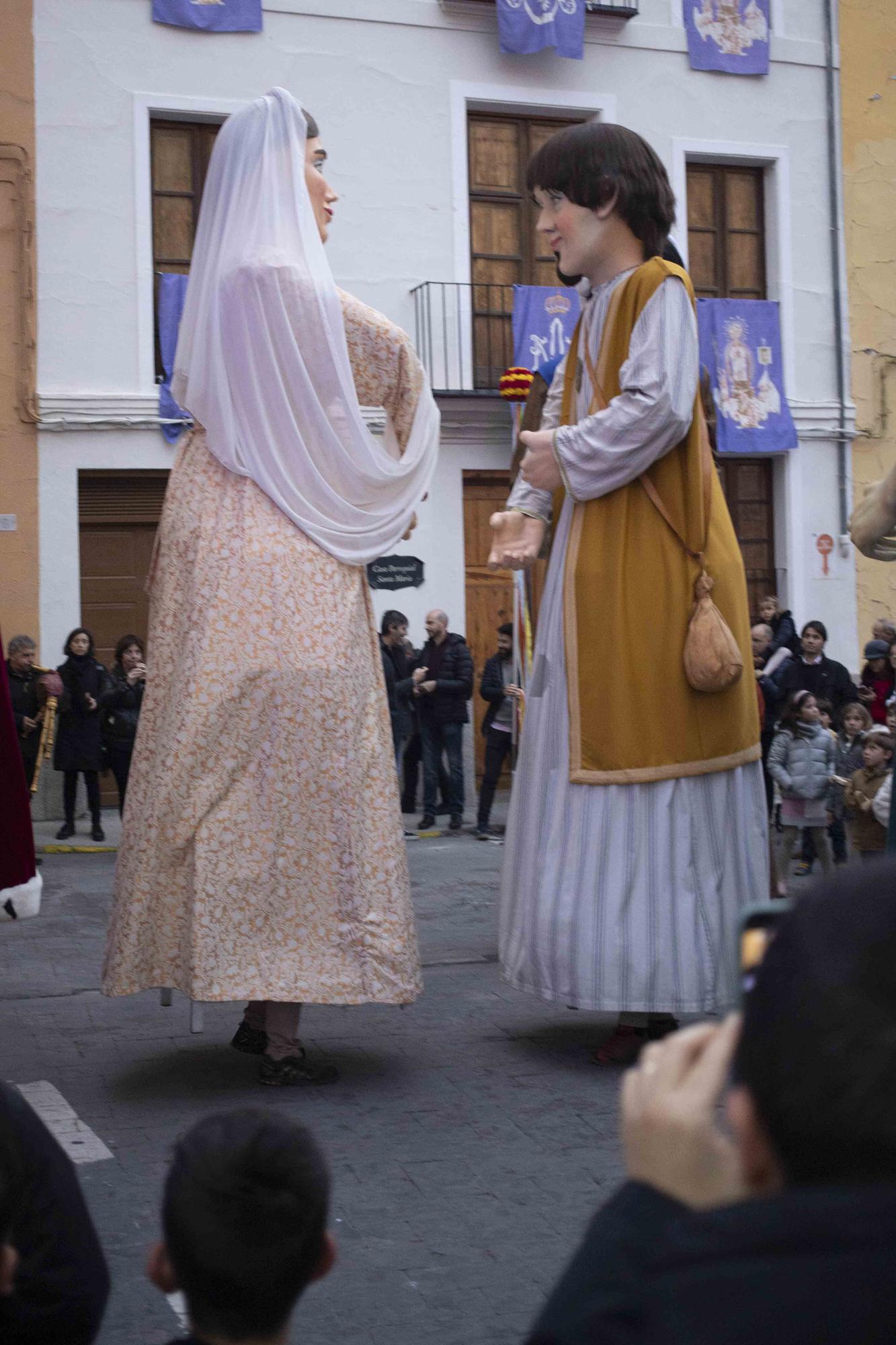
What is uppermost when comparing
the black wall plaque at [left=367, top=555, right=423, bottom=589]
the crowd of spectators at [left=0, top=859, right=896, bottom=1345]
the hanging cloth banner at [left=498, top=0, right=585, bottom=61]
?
the hanging cloth banner at [left=498, top=0, right=585, bottom=61]

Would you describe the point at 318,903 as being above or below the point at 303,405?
below

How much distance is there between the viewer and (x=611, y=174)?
426 centimetres

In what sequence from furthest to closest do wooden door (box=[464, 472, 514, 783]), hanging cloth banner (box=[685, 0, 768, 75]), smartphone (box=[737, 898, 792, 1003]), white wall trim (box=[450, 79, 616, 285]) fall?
1. hanging cloth banner (box=[685, 0, 768, 75])
2. wooden door (box=[464, 472, 514, 783])
3. white wall trim (box=[450, 79, 616, 285])
4. smartphone (box=[737, 898, 792, 1003])

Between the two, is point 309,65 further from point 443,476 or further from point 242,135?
point 242,135

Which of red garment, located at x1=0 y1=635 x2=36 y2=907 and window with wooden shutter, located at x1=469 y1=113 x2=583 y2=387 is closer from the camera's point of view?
red garment, located at x1=0 y1=635 x2=36 y2=907

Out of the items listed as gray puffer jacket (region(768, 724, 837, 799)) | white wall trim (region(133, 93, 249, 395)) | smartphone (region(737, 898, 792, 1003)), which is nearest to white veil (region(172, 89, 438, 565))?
smartphone (region(737, 898, 792, 1003))

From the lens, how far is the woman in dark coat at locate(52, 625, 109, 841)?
1147cm

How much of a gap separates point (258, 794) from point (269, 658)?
12.6 inches

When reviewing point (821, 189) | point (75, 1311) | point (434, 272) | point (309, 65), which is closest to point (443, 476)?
point (434, 272)

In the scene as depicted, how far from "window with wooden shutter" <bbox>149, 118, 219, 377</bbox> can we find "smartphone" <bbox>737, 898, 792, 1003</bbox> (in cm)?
1367

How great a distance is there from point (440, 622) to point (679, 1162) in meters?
11.7

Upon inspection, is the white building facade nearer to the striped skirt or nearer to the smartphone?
the striped skirt

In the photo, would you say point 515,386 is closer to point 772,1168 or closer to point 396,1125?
point 396,1125

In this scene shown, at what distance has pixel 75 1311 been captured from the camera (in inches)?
70.5
